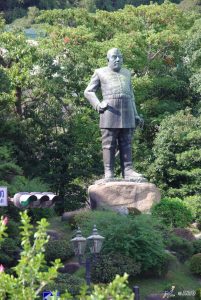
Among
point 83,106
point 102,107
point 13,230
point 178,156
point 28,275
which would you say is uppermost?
point 102,107

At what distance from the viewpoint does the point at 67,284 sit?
1786 centimetres

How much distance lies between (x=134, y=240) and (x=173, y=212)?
3.27 meters

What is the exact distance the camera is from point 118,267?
1912cm

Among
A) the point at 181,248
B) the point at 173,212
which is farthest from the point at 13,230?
the point at 173,212

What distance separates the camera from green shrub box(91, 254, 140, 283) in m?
18.9

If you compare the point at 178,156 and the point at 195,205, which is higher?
the point at 178,156

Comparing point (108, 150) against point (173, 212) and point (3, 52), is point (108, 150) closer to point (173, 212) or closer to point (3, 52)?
point (173, 212)

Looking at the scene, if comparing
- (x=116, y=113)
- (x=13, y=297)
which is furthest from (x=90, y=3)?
(x=13, y=297)

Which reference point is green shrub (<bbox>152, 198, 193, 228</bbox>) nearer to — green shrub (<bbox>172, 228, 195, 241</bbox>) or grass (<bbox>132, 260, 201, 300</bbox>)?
green shrub (<bbox>172, 228, 195, 241</bbox>)

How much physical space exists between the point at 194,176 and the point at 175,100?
661 cm

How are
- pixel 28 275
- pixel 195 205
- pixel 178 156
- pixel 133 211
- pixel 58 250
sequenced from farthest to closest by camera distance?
pixel 178 156 → pixel 195 205 → pixel 133 211 → pixel 58 250 → pixel 28 275

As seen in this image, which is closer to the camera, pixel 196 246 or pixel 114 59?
pixel 196 246

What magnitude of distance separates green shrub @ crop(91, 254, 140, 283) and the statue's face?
5.41 m

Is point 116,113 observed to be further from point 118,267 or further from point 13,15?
point 13,15
